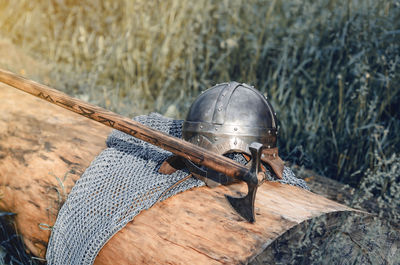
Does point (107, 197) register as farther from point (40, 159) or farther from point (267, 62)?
point (267, 62)

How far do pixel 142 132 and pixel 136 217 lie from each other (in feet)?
1.38

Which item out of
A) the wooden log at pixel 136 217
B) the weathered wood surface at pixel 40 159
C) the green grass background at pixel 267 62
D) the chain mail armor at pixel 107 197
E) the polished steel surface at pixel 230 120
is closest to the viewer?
the wooden log at pixel 136 217

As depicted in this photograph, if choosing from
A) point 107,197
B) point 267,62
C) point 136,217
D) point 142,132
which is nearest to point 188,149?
point 142,132

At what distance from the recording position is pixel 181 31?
5758 mm

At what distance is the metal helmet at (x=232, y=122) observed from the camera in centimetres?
228

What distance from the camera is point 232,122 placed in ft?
7.55

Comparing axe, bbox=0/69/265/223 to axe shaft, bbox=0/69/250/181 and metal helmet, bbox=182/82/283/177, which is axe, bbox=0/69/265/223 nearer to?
axe shaft, bbox=0/69/250/181

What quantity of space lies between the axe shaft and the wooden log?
0.22 meters

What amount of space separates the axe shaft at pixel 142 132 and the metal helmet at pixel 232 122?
0.31m

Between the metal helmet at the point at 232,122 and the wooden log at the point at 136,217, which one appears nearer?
the wooden log at the point at 136,217

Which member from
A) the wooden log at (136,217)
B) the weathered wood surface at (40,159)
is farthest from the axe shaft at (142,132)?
the weathered wood surface at (40,159)

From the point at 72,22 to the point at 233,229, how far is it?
245 inches

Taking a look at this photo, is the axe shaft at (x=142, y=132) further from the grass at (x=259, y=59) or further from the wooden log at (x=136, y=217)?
the grass at (x=259, y=59)

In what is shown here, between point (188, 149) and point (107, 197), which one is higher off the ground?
point (188, 149)
